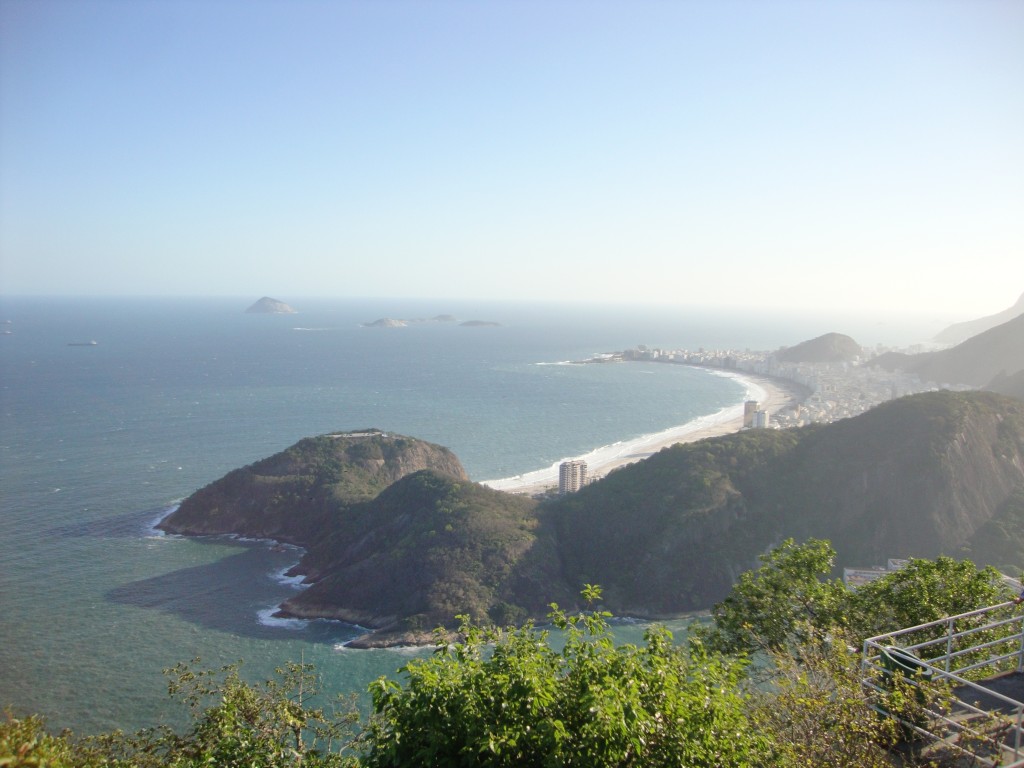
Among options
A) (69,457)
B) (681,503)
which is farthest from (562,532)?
(69,457)

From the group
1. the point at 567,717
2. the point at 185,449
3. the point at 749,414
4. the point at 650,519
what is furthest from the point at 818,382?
the point at 567,717

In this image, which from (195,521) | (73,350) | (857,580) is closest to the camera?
(857,580)

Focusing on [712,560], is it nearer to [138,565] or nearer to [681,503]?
[681,503]

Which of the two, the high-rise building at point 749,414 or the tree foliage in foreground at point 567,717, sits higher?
the tree foliage in foreground at point 567,717

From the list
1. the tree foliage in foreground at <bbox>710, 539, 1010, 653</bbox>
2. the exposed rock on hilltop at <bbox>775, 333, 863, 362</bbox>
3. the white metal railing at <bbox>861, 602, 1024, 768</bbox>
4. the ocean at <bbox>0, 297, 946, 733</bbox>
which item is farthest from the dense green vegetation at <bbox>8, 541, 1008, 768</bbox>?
the exposed rock on hilltop at <bbox>775, 333, 863, 362</bbox>

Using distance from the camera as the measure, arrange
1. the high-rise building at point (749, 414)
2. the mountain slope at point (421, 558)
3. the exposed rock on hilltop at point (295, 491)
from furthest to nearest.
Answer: the high-rise building at point (749, 414) < the exposed rock on hilltop at point (295, 491) < the mountain slope at point (421, 558)

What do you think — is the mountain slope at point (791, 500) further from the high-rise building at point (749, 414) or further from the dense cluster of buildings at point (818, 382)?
the high-rise building at point (749, 414)

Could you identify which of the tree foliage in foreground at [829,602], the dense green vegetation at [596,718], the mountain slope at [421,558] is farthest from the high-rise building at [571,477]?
the dense green vegetation at [596,718]
